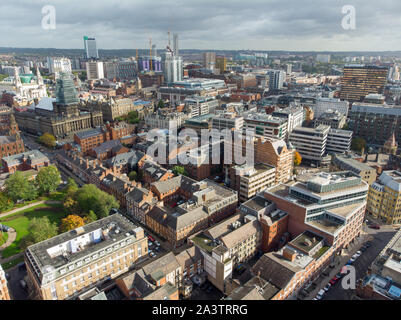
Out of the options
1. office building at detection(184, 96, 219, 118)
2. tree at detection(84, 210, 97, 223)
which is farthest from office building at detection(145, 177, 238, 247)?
office building at detection(184, 96, 219, 118)

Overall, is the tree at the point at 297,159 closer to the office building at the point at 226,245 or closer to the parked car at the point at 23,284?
the office building at the point at 226,245

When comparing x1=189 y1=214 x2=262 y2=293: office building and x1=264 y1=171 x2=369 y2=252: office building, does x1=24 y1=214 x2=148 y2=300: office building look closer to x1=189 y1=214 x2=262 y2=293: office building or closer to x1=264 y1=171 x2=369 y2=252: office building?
x1=189 y1=214 x2=262 y2=293: office building

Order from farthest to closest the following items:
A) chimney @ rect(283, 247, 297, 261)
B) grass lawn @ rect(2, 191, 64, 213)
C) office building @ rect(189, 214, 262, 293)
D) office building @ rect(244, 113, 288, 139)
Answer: office building @ rect(244, 113, 288, 139), grass lawn @ rect(2, 191, 64, 213), office building @ rect(189, 214, 262, 293), chimney @ rect(283, 247, 297, 261)

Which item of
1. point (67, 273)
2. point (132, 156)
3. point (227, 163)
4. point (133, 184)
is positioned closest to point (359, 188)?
point (227, 163)

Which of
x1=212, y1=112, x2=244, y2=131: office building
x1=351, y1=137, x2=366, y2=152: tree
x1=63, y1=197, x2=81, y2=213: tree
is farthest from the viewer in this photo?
x1=212, y1=112, x2=244, y2=131: office building

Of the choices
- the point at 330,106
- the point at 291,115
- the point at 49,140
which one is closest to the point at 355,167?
the point at 291,115

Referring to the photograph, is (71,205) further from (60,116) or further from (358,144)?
(358,144)
